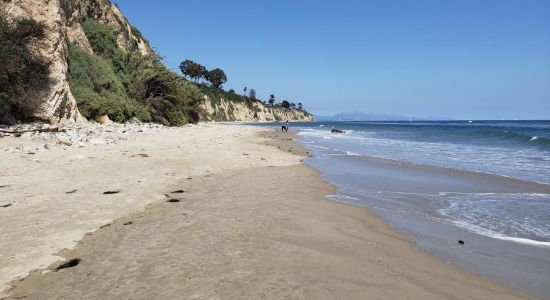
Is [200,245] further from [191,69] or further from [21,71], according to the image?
[191,69]

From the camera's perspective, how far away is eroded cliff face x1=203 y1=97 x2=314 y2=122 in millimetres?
92000

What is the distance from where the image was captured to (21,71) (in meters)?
16.2

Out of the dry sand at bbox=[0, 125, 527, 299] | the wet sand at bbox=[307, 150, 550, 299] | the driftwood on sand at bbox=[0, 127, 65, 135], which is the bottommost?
the wet sand at bbox=[307, 150, 550, 299]

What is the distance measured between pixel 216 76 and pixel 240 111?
1200cm

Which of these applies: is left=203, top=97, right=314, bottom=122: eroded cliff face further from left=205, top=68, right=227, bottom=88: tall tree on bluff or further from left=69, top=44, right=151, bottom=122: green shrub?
left=69, top=44, right=151, bottom=122: green shrub

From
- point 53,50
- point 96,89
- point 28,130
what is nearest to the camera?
point 28,130

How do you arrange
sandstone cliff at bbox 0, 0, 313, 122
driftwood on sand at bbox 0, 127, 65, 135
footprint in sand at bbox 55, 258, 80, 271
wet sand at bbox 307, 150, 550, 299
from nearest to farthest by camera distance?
footprint in sand at bbox 55, 258, 80, 271 → wet sand at bbox 307, 150, 550, 299 → driftwood on sand at bbox 0, 127, 65, 135 → sandstone cliff at bbox 0, 0, 313, 122

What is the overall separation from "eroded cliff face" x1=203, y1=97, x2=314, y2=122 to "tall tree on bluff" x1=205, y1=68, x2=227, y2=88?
7656 mm

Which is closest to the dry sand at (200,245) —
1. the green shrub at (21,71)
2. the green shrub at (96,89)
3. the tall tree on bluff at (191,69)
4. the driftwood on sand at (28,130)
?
the driftwood on sand at (28,130)

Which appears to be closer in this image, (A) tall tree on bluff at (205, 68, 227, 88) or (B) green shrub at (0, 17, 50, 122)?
(B) green shrub at (0, 17, 50, 122)

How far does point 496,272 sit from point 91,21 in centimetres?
3315

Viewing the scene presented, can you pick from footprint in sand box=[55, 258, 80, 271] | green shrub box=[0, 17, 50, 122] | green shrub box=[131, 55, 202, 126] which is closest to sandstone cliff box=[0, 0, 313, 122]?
green shrub box=[0, 17, 50, 122]

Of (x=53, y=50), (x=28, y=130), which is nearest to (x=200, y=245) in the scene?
(x=28, y=130)

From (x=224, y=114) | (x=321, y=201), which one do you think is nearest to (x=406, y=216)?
(x=321, y=201)
